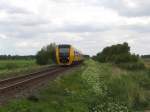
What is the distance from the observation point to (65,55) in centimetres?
5944

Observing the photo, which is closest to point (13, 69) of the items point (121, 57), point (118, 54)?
point (121, 57)

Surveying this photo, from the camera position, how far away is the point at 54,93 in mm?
22188

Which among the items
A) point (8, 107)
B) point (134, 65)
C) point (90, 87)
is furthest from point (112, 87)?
point (134, 65)

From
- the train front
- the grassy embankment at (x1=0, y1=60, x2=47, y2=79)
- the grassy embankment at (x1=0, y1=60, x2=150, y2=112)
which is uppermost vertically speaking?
the train front

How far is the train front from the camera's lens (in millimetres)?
59250

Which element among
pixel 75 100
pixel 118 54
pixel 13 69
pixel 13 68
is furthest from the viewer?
pixel 118 54

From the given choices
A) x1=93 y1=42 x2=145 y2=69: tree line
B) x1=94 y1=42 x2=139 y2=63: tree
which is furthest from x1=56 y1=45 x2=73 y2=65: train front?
x1=94 y1=42 x2=139 y2=63: tree

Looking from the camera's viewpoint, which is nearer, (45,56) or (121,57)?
(121,57)

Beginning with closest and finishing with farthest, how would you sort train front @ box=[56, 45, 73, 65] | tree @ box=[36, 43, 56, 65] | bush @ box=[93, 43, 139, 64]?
1. train front @ box=[56, 45, 73, 65]
2. bush @ box=[93, 43, 139, 64]
3. tree @ box=[36, 43, 56, 65]

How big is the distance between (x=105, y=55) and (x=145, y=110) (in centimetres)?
6866

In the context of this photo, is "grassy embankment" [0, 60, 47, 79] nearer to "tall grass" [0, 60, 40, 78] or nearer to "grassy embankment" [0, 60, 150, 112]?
"tall grass" [0, 60, 40, 78]

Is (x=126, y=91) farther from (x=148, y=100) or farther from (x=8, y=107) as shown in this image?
(x=8, y=107)

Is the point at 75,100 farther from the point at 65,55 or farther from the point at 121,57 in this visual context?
the point at 121,57

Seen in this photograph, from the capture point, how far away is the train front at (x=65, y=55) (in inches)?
2333
